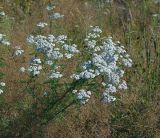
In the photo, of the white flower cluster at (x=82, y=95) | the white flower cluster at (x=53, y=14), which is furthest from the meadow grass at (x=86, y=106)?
the white flower cluster at (x=53, y=14)

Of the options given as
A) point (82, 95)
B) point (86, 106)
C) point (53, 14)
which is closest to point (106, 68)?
point (82, 95)

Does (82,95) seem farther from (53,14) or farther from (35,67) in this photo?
(53,14)

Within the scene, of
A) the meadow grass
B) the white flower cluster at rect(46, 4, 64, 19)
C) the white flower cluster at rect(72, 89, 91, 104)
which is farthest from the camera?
the white flower cluster at rect(46, 4, 64, 19)

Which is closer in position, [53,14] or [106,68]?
[106,68]

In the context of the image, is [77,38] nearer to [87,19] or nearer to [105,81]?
[87,19]

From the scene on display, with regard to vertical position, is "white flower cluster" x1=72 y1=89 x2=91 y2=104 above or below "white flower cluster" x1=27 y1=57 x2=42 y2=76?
below

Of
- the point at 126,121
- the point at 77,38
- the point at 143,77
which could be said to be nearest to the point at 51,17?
the point at 77,38

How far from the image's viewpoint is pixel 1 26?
5988 millimetres

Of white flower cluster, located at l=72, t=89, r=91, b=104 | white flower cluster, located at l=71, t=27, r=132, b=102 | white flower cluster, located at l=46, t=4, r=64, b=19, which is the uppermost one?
white flower cluster, located at l=46, t=4, r=64, b=19

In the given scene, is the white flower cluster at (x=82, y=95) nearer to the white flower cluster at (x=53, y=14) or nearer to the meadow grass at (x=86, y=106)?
the meadow grass at (x=86, y=106)

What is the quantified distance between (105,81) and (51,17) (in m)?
2.02

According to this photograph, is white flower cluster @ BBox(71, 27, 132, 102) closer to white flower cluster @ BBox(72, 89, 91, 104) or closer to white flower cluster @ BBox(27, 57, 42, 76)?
white flower cluster @ BBox(72, 89, 91, 104)

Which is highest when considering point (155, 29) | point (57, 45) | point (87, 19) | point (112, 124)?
point (87, 19)

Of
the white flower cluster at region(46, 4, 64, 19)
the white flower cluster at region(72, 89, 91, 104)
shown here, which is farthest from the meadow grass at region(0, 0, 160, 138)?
the white flower cluster at region(46, 4, 64, 19)
